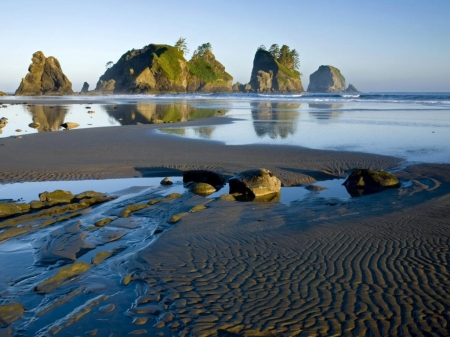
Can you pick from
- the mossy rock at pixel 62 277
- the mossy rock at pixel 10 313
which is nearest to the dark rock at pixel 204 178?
the mossy rock at pixel 62 277

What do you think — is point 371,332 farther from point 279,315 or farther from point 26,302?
point 26,302

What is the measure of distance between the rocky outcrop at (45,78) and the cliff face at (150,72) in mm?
15864

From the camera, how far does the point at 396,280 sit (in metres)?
5.59

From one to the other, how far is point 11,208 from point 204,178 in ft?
16.0

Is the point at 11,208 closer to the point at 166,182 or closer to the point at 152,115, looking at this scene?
the point at 166,182

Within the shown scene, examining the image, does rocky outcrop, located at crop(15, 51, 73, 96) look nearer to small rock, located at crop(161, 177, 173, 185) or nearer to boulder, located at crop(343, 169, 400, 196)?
small rock, located at crop(161, 177, 173, 185)

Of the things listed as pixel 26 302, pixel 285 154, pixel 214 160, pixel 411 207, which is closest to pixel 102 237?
pixel 26 302

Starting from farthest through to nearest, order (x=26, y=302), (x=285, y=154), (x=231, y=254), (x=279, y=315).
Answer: (x=285, y=154) → (x=231, y=254) → (x=26, y=302) → (x=279, y=315)

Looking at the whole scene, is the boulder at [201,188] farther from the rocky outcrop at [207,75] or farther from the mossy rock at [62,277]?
the rocky outcrop at [207,75]

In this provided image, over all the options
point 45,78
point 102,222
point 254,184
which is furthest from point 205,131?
point 45,78

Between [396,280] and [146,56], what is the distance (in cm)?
14349

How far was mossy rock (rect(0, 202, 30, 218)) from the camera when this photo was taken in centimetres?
855

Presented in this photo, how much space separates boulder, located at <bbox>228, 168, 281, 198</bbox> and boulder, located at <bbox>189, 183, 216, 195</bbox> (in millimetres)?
599

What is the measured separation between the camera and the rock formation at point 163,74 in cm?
12581
